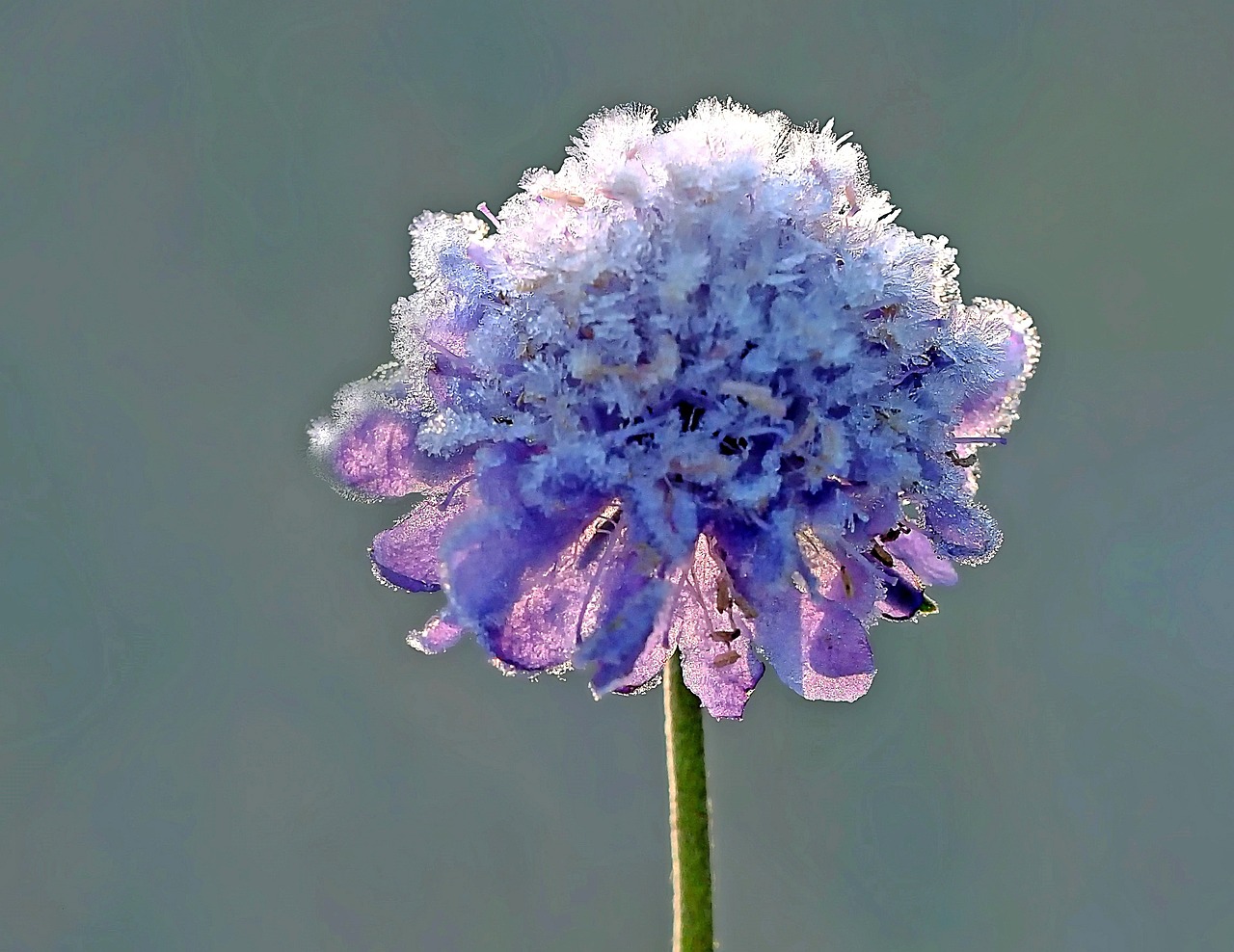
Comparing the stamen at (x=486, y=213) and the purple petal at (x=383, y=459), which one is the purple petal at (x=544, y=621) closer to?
the purple petal at (x=383, y=459)

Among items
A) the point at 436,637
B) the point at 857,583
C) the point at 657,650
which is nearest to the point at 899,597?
the point at 857,583

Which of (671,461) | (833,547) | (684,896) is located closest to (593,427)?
(671,461)

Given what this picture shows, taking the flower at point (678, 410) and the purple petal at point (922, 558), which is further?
the purple petal at point (922, 558)

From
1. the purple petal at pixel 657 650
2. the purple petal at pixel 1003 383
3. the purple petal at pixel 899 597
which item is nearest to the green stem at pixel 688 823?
the purple petal at pixel 657 650

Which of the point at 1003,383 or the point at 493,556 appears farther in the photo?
the point at 1003,383

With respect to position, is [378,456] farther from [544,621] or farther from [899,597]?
[899,597]

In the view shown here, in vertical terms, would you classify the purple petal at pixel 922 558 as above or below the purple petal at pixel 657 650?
above

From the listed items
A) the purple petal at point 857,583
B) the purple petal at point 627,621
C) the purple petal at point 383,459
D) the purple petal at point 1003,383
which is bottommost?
the purple petal at point 627,621
